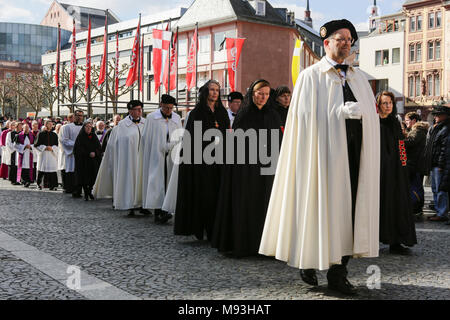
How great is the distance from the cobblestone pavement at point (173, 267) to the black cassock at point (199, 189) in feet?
0.83

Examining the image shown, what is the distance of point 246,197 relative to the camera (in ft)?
22.4

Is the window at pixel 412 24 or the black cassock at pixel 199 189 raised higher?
the window at pixel 412 24

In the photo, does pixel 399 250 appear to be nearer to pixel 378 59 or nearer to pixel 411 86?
pixel 411 86

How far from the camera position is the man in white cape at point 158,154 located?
9852 mm

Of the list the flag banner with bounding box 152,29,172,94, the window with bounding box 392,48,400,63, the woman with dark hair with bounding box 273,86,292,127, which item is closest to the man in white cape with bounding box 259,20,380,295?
the woman with dark hair with bounding box 273,86,292,127

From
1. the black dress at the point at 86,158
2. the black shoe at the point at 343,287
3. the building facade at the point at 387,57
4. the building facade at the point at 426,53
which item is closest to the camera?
the black shoe at the point at 343,287

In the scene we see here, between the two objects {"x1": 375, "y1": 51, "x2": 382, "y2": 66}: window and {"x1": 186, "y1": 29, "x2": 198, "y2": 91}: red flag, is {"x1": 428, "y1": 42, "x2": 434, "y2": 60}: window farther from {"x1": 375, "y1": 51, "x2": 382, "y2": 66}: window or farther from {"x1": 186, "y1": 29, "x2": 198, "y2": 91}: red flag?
{"x1": 186, "y1": 29, "x2": 198, "y2": 91}: red flag

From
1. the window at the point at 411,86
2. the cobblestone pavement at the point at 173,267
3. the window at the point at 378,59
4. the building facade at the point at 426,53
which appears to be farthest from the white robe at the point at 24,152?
the window at the point at 378,59

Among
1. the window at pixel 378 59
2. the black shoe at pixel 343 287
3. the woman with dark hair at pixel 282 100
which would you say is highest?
the window at pixel 378 59

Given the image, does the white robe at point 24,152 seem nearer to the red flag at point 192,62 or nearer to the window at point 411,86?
the red flag at point 192,62

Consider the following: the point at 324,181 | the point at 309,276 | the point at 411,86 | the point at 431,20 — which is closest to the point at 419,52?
the point at 431,20

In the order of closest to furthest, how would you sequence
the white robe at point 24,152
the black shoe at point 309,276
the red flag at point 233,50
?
the black shoe at point 309,276, the white robe at point 24,152, the red flag at point 233,50

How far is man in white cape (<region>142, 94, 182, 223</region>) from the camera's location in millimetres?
9852

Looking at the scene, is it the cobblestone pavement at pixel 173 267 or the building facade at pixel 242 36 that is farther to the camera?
the building facade at pixel 242 36
